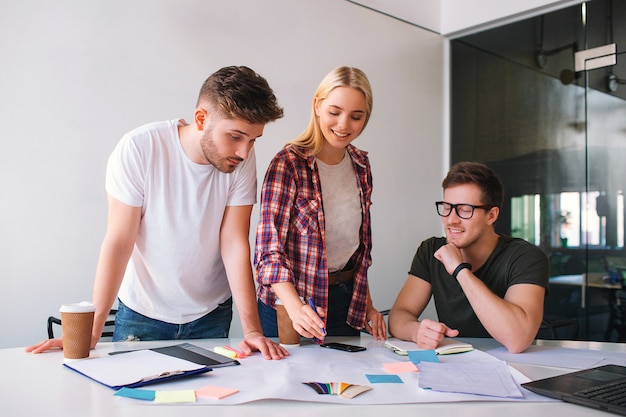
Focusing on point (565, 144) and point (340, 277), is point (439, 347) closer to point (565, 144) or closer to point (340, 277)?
point (340, 277)

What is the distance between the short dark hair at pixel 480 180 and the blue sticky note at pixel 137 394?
→ 138 cm

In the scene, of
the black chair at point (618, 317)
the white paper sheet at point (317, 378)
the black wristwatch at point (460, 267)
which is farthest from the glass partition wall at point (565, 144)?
the white paper sheet at point (317, 378)

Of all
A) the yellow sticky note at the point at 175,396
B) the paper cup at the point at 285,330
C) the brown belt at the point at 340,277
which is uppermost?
the brown belt at the point at 340,277

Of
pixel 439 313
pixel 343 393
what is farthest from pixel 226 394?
pixel 439 313

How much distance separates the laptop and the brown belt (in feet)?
2.80

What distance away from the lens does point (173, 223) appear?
5.88 ft

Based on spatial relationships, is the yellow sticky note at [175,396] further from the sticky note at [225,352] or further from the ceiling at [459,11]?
the ceiling at [459,11]

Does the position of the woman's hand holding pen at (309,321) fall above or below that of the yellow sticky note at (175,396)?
above

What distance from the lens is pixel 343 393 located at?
1148 mm

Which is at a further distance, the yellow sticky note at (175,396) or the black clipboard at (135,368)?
the black clipboard at (135,368)

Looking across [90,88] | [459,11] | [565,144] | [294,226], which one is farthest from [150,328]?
[459,11]

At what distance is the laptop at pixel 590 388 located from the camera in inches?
43.5

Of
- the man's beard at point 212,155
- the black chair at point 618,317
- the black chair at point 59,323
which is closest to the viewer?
the man's beard at point 212,155

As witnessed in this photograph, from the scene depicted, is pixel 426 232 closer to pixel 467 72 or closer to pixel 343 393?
pixel 467 72
